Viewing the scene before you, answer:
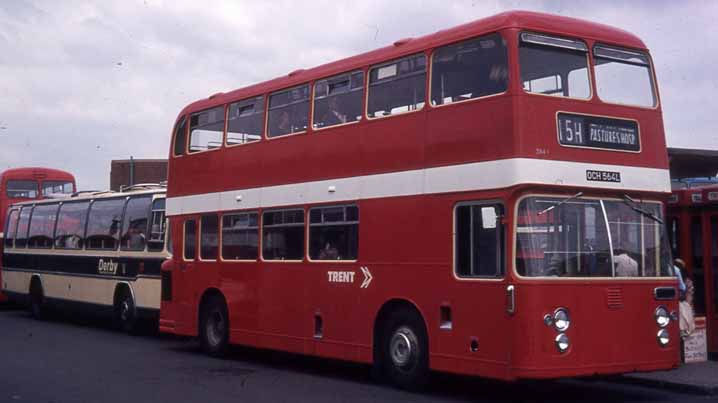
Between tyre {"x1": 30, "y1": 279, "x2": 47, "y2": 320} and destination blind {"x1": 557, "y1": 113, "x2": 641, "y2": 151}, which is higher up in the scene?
destination blind {"x1": 557, "y1": 113, "x2": 641, "y2": 151}

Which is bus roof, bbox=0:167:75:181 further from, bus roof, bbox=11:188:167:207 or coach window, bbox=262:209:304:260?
Answer: coach window, bbox=262:209:304:260

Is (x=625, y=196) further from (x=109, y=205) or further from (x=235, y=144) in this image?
(x=109, y=205)

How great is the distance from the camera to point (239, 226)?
56.0 feet

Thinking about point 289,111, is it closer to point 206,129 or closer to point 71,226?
point 206,129

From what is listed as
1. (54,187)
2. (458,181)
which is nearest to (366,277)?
(458,181)

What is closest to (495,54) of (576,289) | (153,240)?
(576,289)

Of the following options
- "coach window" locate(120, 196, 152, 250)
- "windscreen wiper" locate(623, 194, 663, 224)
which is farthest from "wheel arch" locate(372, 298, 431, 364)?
"coach window" locate(120, 196, 152, 250)

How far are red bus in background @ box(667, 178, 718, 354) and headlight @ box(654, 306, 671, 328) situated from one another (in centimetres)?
390

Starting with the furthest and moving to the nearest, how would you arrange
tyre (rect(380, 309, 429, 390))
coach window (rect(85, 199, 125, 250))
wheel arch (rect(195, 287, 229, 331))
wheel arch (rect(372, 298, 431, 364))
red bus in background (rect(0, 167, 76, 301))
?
red bus in background (rect(0, 167, 76, 301)) < coach window (rect(85, 199, 125, 250)) < wheel arch (rect(195, 287, 229, 331)) < wheel arch (rect(372, 298, 431, 364)) < tyre (rect(380, 309, 429, 390))

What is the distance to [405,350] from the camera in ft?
43.1

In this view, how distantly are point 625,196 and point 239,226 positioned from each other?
723 cm

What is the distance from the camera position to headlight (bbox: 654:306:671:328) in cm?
1220

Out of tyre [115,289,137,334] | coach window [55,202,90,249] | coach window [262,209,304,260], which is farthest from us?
coach window [55,202,90,249]

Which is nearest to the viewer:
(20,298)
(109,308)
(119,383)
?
(119,383)
